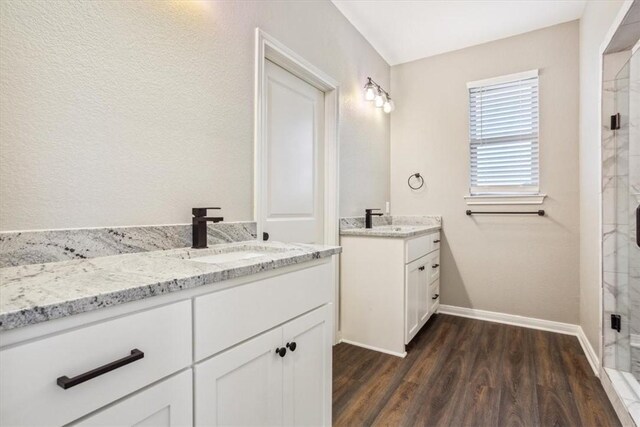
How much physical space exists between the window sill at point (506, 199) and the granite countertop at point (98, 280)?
243cm

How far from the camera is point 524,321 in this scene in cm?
296

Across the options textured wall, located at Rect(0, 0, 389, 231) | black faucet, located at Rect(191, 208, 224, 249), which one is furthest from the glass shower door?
black faucet, located at Rect(191, 208, 224, 249)

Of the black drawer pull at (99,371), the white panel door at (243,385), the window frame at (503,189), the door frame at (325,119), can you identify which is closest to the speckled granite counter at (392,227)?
the door frame at (325,119)

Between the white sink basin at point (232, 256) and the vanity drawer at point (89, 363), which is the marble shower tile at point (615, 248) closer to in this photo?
the white sink basin at point (232, 256)

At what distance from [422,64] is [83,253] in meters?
3.41

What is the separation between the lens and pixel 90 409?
26.0 inches

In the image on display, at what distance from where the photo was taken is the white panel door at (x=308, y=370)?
119cm

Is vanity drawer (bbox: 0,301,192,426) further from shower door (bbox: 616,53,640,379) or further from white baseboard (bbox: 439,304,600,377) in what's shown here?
white baseboard (bbox: 439,304,600,377)

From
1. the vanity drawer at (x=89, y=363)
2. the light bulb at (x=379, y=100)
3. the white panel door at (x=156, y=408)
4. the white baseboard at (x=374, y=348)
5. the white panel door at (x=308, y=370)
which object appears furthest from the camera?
the light bulb at (x=379, y=100)

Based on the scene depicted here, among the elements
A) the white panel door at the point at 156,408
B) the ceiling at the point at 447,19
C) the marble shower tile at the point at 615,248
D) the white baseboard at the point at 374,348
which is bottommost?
the white baseboard at the point at 374,348

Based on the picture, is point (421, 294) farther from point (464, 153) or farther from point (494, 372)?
point (464, 153)

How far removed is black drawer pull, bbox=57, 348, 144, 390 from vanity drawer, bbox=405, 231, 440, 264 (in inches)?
76.0

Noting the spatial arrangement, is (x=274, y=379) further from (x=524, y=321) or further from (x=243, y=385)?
(x=524, y=321)

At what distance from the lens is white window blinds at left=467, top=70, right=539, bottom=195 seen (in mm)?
2938
